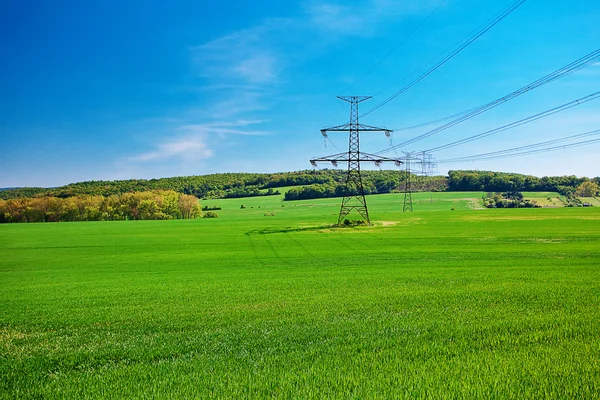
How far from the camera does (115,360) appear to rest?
8336 mm

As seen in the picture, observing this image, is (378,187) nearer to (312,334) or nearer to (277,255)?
(277,255)

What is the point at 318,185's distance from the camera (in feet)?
511

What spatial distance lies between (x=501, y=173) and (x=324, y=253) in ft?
443

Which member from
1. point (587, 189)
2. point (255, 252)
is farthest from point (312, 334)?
point (587, 189)

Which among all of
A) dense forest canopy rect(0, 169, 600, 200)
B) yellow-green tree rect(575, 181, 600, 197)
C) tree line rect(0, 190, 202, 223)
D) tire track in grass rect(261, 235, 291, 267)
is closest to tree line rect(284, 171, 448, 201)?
dense forest canopy rect(0, 169, 600, 200)

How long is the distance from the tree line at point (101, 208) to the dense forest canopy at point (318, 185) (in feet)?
34.0

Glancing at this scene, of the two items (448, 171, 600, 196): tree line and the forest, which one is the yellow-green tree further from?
(448, 171, 600, 196): tree line

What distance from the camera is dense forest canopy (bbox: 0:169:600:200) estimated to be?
128000mm

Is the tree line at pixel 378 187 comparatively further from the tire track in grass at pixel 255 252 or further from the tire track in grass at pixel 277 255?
the tire track in grass at pixel 277 255

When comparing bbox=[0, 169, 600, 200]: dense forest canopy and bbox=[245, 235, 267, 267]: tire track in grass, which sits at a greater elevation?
bbox=[0, 169, 600, 200]: dense forest canopy

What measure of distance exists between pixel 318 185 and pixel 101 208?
8335 cm

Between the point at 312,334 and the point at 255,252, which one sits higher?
the point at 312,334

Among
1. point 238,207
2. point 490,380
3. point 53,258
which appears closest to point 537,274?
point 490,380

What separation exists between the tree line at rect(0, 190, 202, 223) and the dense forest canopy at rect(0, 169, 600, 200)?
1036 centimetres
